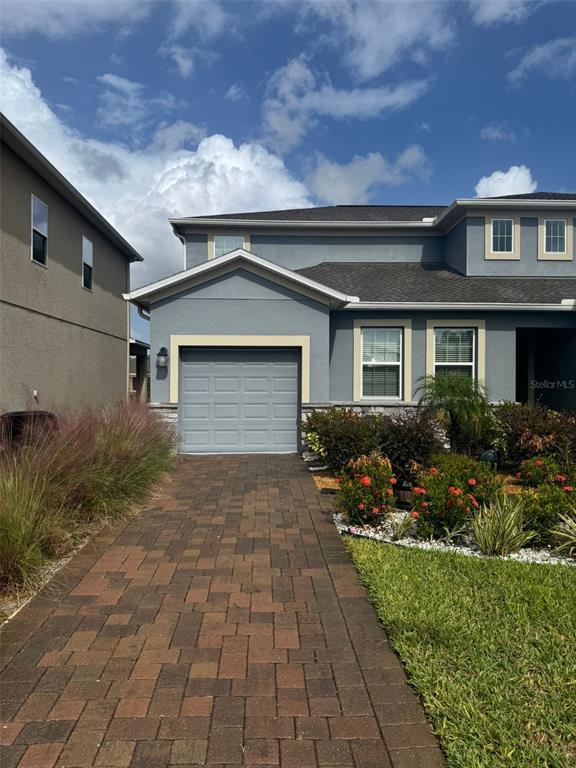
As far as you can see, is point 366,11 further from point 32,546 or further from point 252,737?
point 252,737

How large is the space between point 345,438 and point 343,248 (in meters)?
8.97

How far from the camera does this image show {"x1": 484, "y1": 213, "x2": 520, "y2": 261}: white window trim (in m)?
14.2

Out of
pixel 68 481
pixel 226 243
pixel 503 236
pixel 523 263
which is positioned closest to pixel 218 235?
pixel 226 243

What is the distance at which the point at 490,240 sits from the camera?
1430 cm

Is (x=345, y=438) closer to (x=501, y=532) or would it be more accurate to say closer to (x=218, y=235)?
(x=501, y=532)

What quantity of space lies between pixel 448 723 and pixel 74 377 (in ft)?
43.9

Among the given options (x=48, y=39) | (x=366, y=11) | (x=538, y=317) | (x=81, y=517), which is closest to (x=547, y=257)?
(x=538, y=317)

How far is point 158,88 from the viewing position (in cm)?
1018

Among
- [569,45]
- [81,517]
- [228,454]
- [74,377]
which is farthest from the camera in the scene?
[74,377]

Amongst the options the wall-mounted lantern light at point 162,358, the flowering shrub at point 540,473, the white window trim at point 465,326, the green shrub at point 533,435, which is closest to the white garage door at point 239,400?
the wall-mounted lantern light at point 162,358

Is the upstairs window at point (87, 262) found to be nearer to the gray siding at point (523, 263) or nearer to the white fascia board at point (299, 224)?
the white fascia board at point (299, 224)

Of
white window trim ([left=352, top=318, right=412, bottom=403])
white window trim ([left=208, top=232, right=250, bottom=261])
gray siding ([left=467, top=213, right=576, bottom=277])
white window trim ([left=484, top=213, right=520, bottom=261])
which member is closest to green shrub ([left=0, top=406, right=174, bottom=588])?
white window trim ([left=352, top=318, right=412, bottom=403])

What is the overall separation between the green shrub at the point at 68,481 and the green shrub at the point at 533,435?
6164 millimetres

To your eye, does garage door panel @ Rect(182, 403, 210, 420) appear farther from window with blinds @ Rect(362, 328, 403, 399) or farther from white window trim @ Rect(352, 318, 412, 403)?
window with blinds @ Rect(362, 328, 403, 399)
